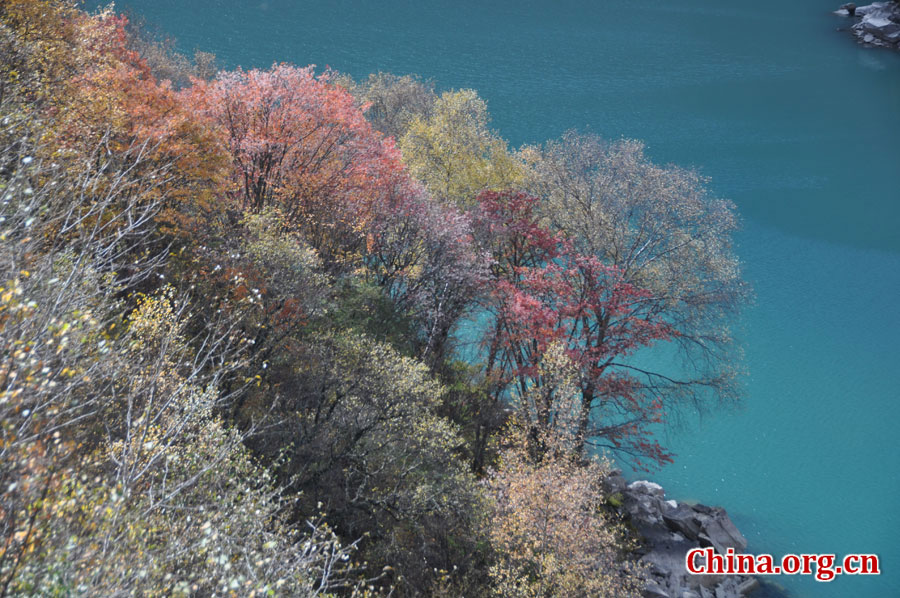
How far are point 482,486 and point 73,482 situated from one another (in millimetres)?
13763

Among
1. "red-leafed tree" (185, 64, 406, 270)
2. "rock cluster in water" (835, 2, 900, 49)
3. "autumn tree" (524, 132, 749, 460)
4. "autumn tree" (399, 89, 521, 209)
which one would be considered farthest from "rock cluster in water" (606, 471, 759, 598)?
"rock cluster in water" (835, 2, 900, 49)

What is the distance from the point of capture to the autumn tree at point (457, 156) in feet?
114

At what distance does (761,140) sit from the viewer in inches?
2726

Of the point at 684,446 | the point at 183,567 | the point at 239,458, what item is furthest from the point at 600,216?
the point at 183,567

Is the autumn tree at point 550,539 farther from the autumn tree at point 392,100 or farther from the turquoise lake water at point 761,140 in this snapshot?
the autumn tree at point 392,100

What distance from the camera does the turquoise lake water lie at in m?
30.3

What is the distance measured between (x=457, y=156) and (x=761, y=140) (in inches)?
1965

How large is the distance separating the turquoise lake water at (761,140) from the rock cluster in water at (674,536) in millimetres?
2027

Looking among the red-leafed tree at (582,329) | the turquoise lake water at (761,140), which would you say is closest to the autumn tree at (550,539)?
the red-leafed tree at (582,329)

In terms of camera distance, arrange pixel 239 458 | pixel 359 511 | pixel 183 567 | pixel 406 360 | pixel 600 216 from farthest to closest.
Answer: pixel 600 216 < pixel 406 360 < pixel 359 511 < pixel 239 458 < pixel 183 567

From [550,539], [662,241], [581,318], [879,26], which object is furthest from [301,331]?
[879,26]

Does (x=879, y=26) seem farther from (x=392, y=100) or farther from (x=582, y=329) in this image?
(x=582, y=329)

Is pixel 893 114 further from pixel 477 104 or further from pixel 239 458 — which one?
pixel 239 458

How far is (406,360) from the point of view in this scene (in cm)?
1848
